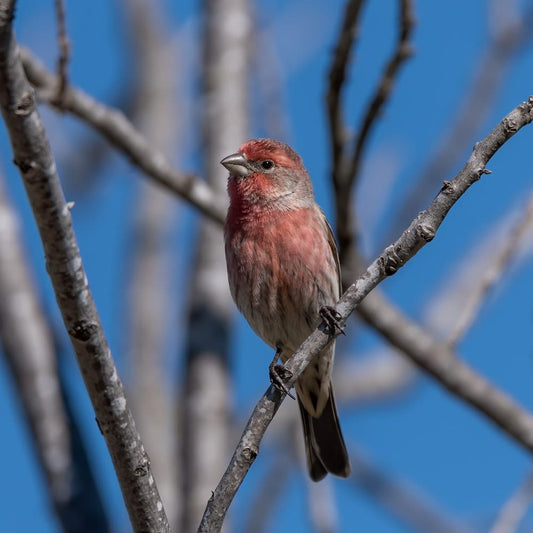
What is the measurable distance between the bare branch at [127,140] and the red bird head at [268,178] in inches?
7.1

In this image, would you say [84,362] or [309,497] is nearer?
[84,362]

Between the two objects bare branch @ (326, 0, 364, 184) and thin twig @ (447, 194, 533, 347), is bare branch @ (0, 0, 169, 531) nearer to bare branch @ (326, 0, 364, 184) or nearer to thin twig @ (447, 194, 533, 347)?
thin twig @ (447, 194, 533, 347)

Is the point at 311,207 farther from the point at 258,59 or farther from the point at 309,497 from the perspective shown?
the point at 258,59

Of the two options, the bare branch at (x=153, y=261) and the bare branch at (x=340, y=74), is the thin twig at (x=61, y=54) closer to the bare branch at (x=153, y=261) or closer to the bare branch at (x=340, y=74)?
the bare branch at (x=340, y=74)

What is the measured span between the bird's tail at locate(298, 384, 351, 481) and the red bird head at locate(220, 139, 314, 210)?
1.18 metres

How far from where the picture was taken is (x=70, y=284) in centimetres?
302

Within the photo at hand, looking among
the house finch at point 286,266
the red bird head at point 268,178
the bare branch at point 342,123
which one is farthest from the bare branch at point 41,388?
the bare branch at point 342,123

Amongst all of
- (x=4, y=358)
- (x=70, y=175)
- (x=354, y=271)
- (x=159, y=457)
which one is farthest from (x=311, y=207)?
(x=70, y=175)

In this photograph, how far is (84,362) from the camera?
10.3 ft

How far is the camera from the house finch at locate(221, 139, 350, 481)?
5.26 metres

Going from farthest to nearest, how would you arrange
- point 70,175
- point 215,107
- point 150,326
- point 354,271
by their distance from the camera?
point 70,175 < point 150,326 < point 215,107 < point 354,271

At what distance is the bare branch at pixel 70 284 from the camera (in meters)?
2.77

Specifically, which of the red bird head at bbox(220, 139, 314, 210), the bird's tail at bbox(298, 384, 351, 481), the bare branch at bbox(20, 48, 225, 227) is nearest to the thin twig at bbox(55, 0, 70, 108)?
the bare branch at bbox(20, 48, 225, 227)

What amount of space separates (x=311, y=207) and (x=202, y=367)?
160cm
